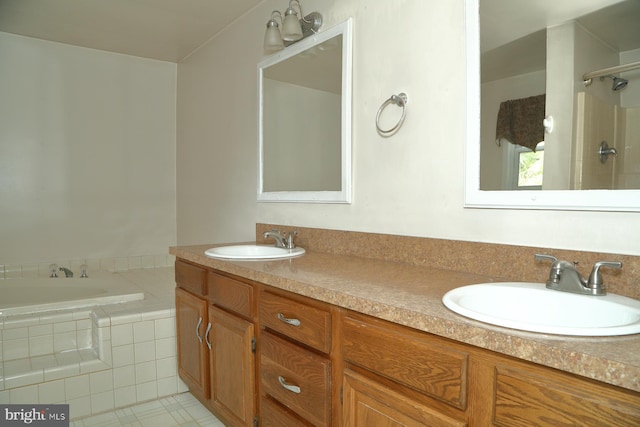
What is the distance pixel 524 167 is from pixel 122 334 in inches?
→ 82.9

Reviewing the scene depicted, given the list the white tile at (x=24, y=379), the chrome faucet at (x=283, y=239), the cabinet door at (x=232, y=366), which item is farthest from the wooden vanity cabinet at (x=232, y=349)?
the white tile at (x=24, y=379)

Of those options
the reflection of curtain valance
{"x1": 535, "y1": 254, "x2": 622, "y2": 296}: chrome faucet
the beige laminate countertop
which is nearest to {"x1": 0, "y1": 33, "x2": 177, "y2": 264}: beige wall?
the beige laminate countertop

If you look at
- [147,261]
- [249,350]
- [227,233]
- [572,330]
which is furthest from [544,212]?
[147,261]

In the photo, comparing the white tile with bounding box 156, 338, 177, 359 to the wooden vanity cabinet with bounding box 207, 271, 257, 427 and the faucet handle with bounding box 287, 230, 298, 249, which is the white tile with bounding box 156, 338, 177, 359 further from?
the faucet handle with bounding box 287, 230, 298, 249

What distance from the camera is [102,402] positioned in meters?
2.18

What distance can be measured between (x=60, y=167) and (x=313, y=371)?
118 inches

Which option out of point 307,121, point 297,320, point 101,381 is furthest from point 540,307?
point 101,381

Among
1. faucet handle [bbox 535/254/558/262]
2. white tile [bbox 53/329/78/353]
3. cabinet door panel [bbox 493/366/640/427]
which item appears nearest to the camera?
cabinet door panel [bbox 493/366/640/427]

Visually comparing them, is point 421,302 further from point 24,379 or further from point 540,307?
point 24,379

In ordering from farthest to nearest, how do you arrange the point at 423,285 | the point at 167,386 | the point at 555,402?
the point at 167,386 → the point at 423,285 → the point at 555,402

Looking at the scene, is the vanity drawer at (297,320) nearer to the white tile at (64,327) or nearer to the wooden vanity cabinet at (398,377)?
the wooden vanity cabinet at (398,377)

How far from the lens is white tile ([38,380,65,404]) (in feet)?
6.68

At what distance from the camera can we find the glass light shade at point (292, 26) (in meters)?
2.05

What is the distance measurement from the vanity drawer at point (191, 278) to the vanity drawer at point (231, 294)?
67 mm
